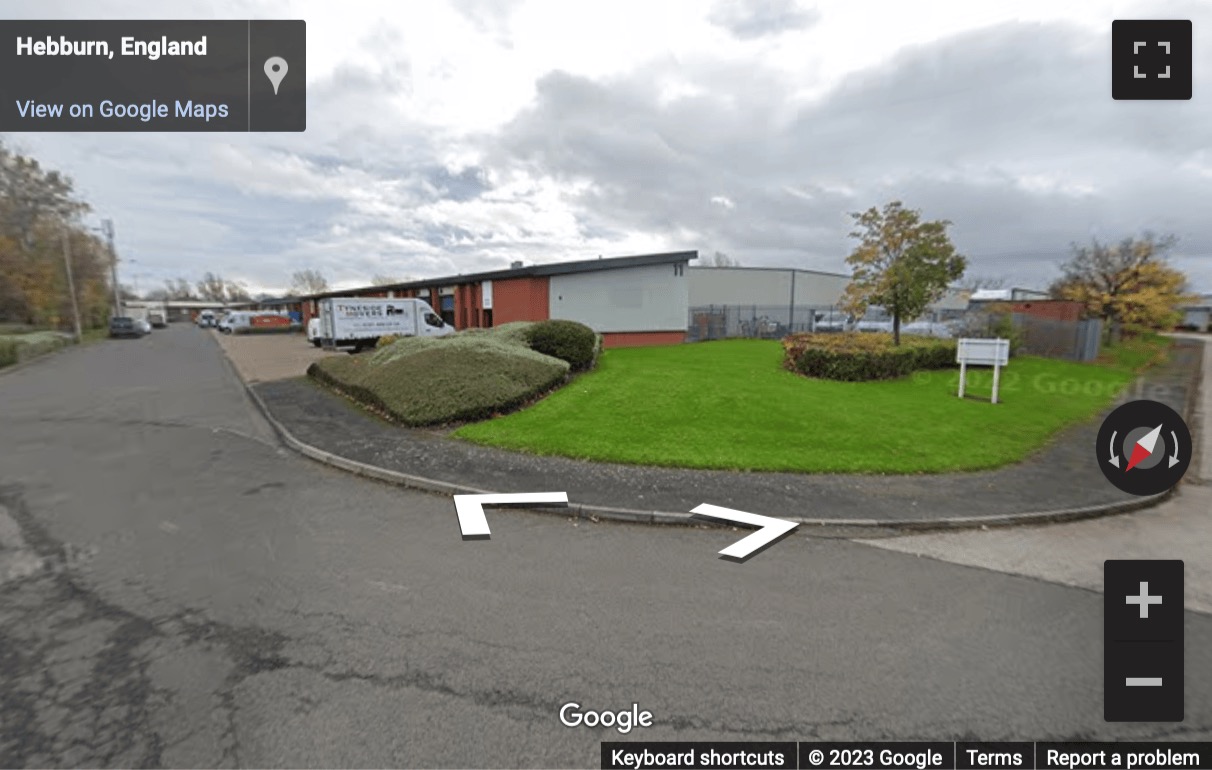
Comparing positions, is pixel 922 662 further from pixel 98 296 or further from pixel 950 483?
pixel 98 296

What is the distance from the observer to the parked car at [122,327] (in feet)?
119

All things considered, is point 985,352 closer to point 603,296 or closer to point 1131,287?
point 603,296

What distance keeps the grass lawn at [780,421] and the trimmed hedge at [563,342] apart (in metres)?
0.57

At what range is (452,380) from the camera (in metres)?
9.93

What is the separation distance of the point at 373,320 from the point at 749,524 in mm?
21844

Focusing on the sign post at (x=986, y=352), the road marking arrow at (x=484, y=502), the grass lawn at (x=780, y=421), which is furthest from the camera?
the sign post at (x=986, y=352)

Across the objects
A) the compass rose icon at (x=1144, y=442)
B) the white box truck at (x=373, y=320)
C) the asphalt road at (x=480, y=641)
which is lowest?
the asphalt road at (x=480, y=641)

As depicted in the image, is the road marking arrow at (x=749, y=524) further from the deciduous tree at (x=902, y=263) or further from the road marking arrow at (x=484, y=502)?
the deciduous tree at (x=902, y=263)

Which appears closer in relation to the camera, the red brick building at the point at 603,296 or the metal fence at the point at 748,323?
the red brick building at the point at 603,296

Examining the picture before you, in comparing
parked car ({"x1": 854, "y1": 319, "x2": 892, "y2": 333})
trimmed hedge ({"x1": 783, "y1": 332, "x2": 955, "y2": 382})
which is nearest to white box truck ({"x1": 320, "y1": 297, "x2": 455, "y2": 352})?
trimmed hedge ({"x1": 783, "y1": 332, "x2": 955, "y2": 382})

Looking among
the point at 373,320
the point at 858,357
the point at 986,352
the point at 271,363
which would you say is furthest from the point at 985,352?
the point at 271,363

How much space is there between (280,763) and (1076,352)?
2877 cm

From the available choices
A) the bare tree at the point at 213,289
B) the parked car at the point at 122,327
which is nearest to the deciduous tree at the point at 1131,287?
the parked car at the point at 122,327

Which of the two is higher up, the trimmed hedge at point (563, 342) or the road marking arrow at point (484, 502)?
the trimmed hedge at point (563, 342)
